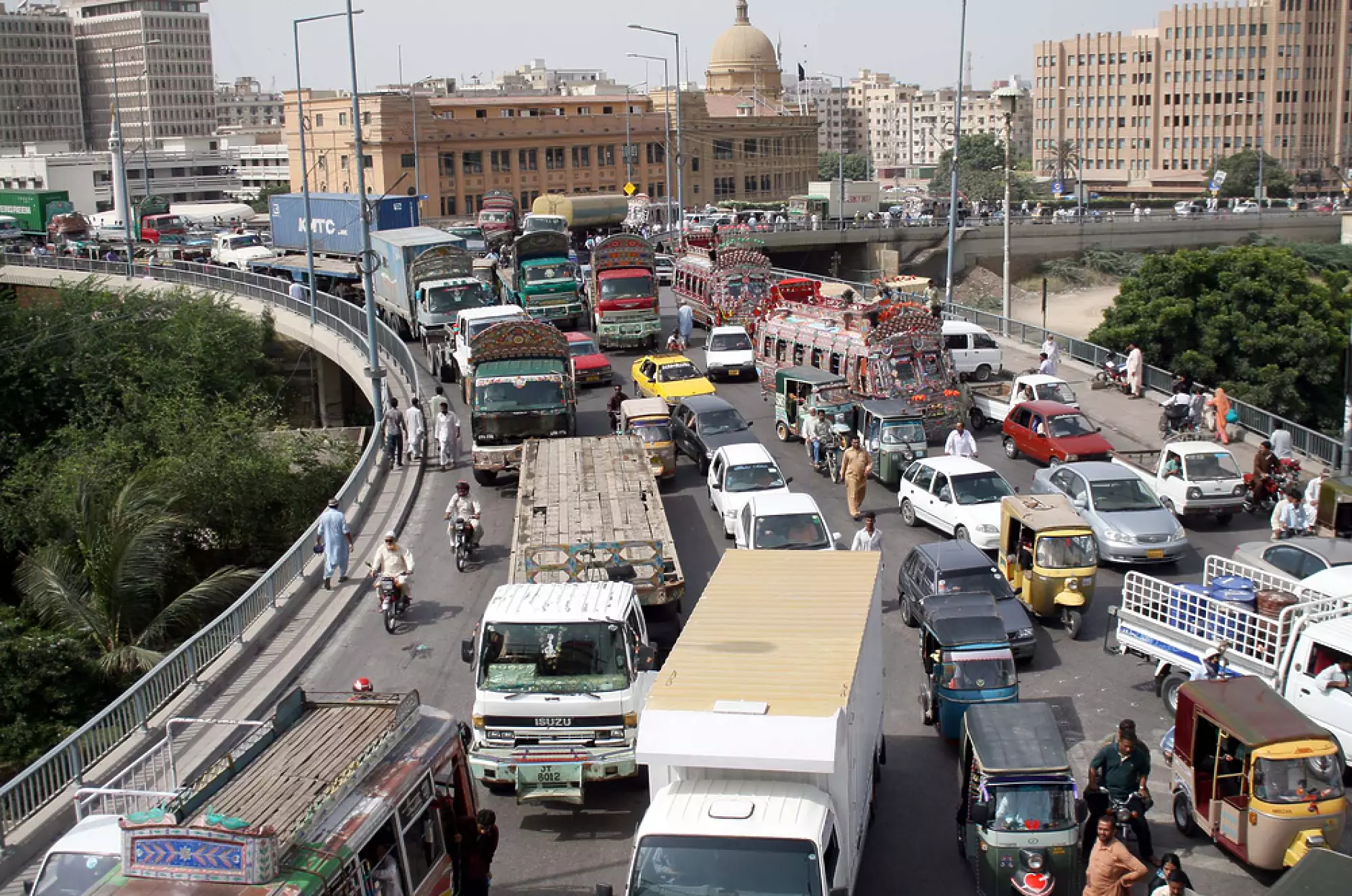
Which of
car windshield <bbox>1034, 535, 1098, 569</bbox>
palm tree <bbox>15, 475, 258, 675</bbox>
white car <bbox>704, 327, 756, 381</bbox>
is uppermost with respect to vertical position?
white car <bbox>704, 327, 756, 381</bbox>

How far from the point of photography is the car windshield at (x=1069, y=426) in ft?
85.7

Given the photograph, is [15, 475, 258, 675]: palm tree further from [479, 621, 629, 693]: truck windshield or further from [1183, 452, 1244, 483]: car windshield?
[1183, 452, 1244, 483]: car windshield

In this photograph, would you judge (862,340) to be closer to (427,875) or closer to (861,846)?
(861,846)

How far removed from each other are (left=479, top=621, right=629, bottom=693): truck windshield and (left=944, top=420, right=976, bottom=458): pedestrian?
12.7 metres

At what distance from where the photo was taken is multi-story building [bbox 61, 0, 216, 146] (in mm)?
169250

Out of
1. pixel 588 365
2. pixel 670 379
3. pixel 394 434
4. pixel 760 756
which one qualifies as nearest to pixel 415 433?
pixel 394 434

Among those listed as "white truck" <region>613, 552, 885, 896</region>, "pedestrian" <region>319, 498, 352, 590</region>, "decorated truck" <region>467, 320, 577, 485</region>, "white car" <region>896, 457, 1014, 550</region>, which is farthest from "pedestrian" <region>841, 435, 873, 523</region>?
"white truck" <region>613, 552, 885, 896</region>

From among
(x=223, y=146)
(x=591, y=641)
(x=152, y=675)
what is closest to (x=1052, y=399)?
(x=591, y=641)

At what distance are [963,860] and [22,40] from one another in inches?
7206

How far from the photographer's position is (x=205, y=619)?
88.2 ft

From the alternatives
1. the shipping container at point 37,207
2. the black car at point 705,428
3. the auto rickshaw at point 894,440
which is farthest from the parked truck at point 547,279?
the shipping container at point 37,207

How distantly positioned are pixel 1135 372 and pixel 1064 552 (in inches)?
621

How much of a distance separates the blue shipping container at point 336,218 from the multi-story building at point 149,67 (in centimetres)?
12377

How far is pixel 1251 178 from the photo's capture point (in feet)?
371
